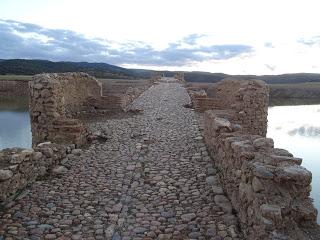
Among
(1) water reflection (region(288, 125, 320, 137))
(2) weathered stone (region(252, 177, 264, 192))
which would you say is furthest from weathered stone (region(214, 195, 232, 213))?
(1) water reflection (region(288, 125, 320, 137))

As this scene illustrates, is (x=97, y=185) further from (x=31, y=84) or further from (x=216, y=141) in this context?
(x=31, y=84)

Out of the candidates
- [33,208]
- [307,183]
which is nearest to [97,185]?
[33,208]

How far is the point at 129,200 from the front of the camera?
6.55 meters

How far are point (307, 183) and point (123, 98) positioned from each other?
546 inches

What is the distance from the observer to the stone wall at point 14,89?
143 ft

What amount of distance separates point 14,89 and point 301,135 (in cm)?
3181

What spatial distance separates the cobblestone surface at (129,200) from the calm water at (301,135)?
5875 mm

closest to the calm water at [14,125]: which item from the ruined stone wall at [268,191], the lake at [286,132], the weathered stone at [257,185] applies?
the lake at [286,132]

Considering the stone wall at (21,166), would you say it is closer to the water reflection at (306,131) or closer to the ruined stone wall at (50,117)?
the ruined stone wall at (50,117)

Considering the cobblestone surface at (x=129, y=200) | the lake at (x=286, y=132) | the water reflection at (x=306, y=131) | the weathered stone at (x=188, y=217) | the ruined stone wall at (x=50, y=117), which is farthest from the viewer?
the water reflection at (x=306, y=131)

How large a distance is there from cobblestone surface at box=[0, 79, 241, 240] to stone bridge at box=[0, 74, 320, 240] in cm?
2

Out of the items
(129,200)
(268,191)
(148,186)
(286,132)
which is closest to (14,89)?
(286,132)

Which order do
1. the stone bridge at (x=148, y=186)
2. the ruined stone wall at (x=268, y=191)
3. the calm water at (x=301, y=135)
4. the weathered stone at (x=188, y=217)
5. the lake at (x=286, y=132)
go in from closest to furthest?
the ruined stone wall at (x=268, y=191) → the stone bridge at (x=148, y=186) → the weathered stone at (x=188, y=217) → the calm water at (x=301, y=135) → the lake at (x=286, y=132)

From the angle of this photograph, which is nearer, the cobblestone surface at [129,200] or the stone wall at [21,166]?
the cobblestone surface at [129,200]
